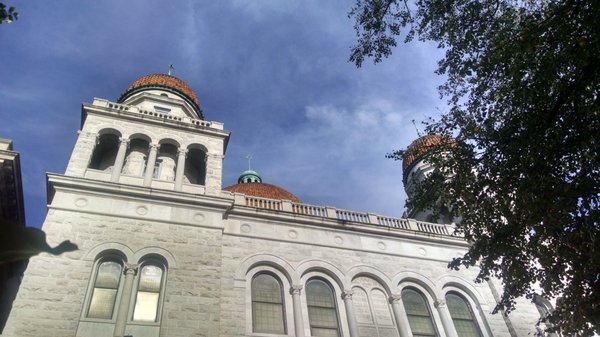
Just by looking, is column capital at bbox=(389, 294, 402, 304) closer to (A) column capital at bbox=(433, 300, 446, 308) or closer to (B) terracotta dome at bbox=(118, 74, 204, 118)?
(A) column capital at bbox=(433, 300, 446, 308)

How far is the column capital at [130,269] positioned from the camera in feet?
45.1

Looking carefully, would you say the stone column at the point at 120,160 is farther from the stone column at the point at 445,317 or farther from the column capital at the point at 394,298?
the stone column at the point at 445,317

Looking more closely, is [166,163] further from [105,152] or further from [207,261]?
[207,261]

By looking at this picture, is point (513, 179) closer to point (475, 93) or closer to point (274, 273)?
point (475, 93)

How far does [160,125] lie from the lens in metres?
19.5

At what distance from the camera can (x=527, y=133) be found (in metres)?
8.70

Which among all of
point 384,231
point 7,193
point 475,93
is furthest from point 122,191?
point 475,93

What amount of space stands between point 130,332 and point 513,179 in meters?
11.0

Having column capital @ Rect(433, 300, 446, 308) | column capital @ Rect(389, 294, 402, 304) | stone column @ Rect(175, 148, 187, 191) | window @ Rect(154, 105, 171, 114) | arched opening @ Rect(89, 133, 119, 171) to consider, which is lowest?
column capital @ Rect(433, 300, 446, 308)

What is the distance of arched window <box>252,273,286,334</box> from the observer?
14586mm

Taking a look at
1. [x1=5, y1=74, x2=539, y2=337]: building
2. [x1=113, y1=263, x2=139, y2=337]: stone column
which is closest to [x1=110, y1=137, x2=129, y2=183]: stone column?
[x1=5, y1=74, x2=539, y2=337]: building

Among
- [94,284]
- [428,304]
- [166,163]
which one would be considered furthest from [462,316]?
[166,163]

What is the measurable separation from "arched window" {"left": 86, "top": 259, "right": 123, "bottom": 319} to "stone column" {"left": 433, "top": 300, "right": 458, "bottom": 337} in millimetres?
11863

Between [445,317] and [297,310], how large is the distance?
6058mm
